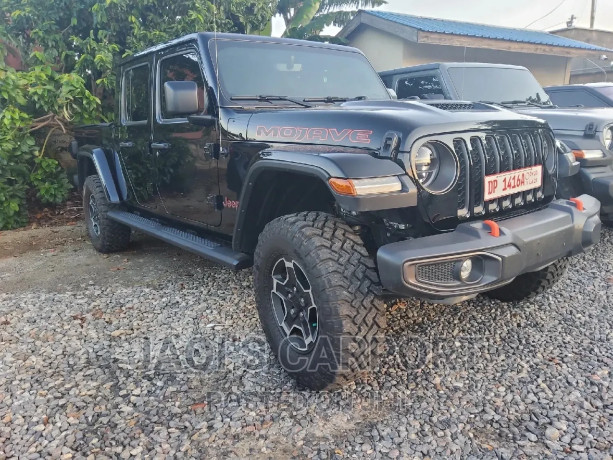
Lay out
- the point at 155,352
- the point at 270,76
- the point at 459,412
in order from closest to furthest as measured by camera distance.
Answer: the point at 459,412 → the point at 155,352 → the point at 270,76

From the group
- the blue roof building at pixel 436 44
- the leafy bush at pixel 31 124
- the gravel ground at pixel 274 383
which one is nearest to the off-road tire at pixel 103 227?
the gravel ground at pixel 274 383

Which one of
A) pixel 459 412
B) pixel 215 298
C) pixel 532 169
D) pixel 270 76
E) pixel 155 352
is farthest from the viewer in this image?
pixel 215 298

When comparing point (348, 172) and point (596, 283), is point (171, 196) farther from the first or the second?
point (596, 283)

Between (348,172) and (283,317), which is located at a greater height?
(348,172)

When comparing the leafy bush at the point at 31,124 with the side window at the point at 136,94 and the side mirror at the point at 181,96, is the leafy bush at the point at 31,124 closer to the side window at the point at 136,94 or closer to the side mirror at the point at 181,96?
the side window at the point at 136,94

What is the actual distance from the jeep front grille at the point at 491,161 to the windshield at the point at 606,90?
4.90m

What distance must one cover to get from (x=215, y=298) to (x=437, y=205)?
209 centimetres

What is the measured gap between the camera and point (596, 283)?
405 centimetres

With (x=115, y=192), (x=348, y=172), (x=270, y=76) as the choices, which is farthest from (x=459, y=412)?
(x=115, y=192)

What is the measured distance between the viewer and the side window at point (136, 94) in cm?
427

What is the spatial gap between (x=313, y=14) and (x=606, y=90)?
7.04 meters

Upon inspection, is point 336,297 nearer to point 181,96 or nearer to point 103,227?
point 181,96

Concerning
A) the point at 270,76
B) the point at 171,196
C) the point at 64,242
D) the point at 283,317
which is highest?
the point at 270,76

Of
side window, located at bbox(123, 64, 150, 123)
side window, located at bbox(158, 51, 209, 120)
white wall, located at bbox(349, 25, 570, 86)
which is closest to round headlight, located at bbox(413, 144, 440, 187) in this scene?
side window, located at bbox(158, 51, 209, 120)
